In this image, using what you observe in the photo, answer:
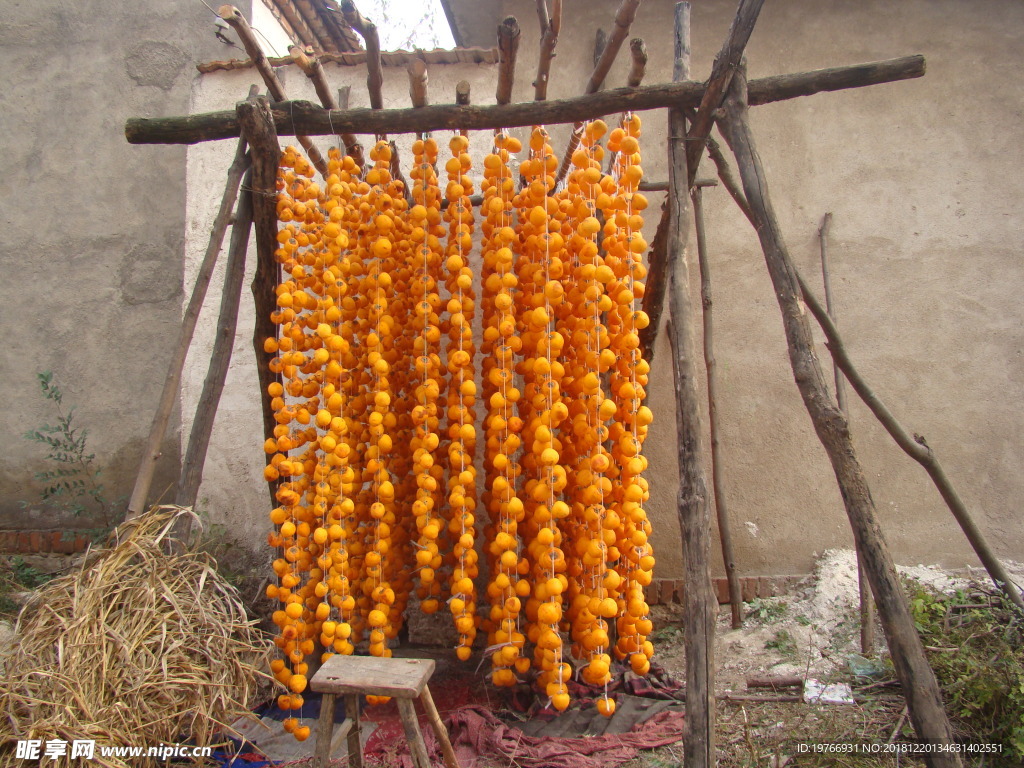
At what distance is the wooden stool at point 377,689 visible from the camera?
2.26m

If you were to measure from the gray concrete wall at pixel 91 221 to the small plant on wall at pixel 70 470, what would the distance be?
7cm

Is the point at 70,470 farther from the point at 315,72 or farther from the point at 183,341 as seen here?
the point at 315,72

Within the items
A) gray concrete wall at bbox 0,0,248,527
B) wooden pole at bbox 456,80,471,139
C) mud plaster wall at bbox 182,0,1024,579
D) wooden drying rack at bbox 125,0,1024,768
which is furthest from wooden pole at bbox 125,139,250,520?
gray concrete wall at bbox 0,0,248,527

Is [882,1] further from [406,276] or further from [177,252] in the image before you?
[177,252]

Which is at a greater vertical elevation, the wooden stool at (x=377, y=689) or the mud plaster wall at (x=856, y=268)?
the mud plaster wall at (x=856, y=268)

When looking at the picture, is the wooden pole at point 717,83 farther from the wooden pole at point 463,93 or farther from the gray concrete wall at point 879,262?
the gray concrete wall at point 879,262

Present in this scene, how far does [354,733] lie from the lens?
2.56 meters

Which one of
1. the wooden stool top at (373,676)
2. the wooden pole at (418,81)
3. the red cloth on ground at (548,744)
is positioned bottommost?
the red cloth on ground at (548,744)

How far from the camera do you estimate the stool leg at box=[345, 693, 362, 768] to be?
2.53m

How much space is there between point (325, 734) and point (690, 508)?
1632mm

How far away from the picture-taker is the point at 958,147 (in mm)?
4457

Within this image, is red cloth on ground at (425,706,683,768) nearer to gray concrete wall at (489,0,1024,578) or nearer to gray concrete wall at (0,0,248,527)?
gray concrete wall at (489,0,1024,578)

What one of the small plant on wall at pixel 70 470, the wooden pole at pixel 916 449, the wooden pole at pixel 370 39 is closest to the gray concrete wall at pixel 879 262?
the wooden pole at pixel 916 449

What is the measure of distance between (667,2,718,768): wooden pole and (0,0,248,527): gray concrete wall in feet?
13.7
